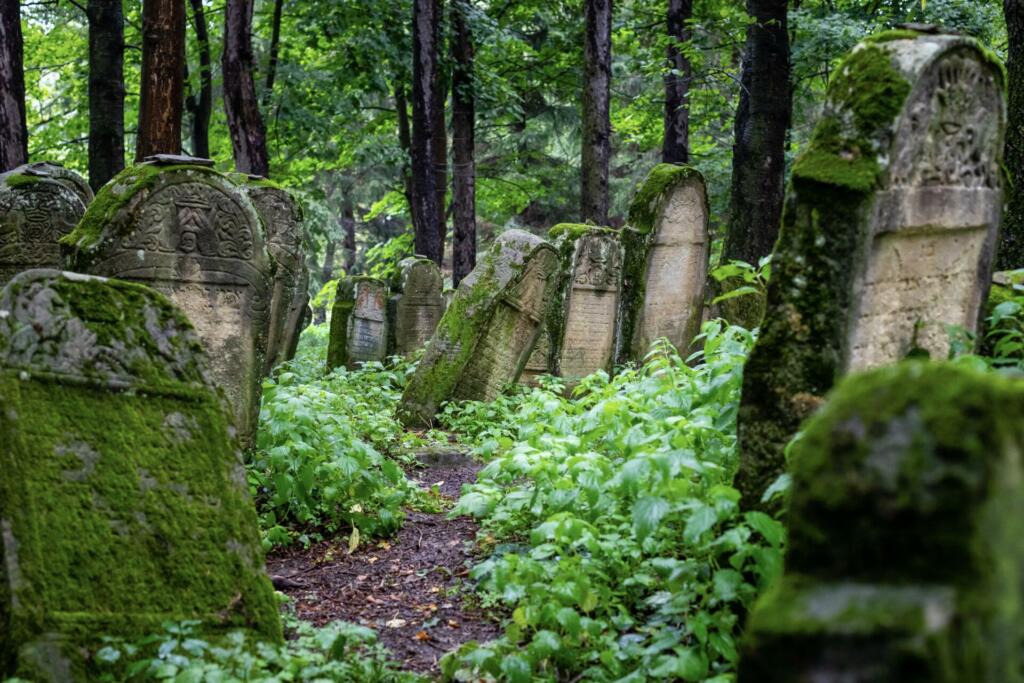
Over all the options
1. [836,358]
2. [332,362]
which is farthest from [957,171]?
[332,362]

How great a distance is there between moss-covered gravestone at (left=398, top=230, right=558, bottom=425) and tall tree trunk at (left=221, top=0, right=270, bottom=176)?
835cm

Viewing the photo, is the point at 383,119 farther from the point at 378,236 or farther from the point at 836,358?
the point at 836,358

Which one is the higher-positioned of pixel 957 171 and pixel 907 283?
pixel 957 171

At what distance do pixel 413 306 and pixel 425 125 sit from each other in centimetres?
432

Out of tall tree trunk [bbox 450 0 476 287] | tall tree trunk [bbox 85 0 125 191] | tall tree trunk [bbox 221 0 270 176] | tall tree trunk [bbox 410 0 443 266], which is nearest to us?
tall tree trunk [bbox 85 0 125 191]

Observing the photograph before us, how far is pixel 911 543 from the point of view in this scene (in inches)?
63.4

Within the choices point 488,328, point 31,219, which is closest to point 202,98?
point 31,219

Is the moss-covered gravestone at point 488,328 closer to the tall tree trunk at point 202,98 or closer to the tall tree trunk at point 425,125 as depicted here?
the tall tree trunk at point 425,125

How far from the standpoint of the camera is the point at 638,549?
176 inches

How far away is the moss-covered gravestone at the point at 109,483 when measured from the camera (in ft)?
10.7

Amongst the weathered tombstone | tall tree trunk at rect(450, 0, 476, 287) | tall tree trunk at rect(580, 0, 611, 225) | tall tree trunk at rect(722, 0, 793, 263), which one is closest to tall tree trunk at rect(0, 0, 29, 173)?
the weathered tombstone

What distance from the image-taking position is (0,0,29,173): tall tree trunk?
1112 cm

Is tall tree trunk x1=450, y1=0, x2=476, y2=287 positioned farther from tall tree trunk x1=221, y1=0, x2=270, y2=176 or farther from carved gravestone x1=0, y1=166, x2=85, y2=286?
carved gravestone x1=0, y1=166, x2=85, y2=286

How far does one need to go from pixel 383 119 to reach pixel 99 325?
21774mm
